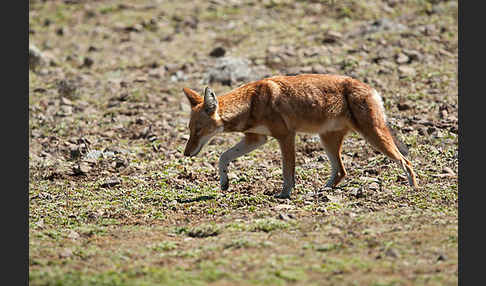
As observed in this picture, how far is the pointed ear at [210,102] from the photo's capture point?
10.6 meters

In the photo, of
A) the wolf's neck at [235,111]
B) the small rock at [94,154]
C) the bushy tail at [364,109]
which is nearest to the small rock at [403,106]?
the bushy tail at [364,109]

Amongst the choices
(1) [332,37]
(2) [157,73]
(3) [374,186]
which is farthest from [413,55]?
(3) [374,186]

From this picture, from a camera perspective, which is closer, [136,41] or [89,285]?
[89,285]

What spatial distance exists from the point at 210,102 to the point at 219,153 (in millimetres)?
3300

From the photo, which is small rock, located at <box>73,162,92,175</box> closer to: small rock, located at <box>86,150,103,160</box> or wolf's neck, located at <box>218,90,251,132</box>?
small rock, located at <box>86,150,103,160</box>

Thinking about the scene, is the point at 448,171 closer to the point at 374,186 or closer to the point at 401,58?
the point at 374,186

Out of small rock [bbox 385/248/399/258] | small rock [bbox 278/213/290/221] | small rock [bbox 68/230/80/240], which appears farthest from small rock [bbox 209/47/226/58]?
small rock [bbox 385/248/399/258]

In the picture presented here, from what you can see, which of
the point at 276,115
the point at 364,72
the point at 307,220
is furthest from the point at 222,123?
the point at 364,72

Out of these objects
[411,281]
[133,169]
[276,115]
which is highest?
[276,115]

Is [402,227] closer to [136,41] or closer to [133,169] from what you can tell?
[133,169]

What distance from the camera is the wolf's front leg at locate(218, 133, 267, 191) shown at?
37.2 ft

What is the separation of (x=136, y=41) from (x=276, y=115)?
540 inches

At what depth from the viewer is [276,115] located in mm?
10969

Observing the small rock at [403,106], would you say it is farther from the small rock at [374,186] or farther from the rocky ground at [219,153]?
the small rock at [374,186]
